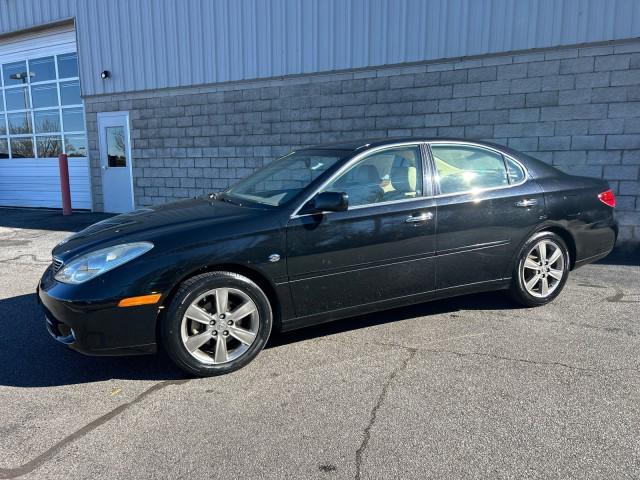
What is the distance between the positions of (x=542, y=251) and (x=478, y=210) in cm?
86

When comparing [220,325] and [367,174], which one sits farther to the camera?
[367,174]

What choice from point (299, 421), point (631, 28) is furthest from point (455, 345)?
point (631, 28)

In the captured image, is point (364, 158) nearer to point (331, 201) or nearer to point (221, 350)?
point (331, 201)

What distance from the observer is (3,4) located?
494 inches

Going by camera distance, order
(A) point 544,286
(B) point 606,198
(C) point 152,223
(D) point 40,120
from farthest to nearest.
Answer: (D) point 40,120 < (B) point 606,198 < (A) point 544,286 < (C) point 152,223

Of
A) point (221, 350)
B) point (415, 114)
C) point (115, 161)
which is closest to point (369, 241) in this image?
point (221, 350)

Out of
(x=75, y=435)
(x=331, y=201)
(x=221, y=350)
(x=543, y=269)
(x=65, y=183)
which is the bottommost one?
(x=75, y=435)

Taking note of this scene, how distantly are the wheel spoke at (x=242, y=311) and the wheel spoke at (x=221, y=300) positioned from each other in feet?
0.22

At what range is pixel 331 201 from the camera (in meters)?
3.47

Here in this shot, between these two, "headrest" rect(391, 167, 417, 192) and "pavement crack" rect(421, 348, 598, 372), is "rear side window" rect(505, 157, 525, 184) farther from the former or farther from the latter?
"pavement crack" rect(421, 348, 598, 372)

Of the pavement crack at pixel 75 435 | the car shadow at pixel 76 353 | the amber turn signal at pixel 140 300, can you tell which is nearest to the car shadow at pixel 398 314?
the car shadow at pixel 76 353

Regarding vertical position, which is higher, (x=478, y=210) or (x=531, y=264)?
(x=478, y=210)

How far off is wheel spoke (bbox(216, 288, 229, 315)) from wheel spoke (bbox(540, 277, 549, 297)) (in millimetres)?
2942

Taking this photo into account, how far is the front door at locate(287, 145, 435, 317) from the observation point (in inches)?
140
